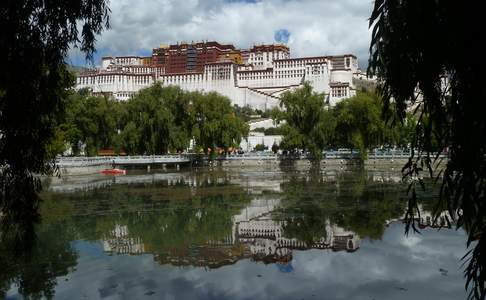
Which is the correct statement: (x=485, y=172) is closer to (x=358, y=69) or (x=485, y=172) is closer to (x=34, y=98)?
(x=34, y=98)

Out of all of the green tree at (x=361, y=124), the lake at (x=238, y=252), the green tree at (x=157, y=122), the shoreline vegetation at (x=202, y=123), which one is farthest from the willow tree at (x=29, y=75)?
the green tree at (x=157, y=122)

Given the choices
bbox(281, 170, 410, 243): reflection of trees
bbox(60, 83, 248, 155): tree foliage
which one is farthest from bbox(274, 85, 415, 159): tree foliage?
bbox(281, 170, 410, 243): reflection of trees

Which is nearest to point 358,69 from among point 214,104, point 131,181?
point 214,104

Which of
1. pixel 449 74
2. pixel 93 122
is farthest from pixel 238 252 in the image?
pixel 93 122

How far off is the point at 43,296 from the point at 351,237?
7.28 m

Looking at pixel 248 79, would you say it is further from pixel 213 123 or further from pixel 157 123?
pixel 157 123

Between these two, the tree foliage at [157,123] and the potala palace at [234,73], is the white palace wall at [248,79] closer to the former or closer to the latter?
the potala palace at [234,73]

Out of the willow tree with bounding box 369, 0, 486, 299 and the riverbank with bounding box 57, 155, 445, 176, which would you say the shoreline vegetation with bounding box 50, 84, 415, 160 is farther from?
the willow tree with bounding box 369, 0, 486, 299

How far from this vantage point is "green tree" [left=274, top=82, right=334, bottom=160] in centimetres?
4469

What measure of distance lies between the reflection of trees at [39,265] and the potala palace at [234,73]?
3456 inches

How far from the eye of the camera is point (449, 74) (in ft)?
13.3

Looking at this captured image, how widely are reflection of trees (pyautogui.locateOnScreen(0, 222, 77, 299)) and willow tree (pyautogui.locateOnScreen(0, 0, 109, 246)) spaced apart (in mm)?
2637

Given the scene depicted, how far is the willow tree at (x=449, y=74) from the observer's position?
12.0 ft

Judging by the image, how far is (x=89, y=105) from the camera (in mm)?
45875
